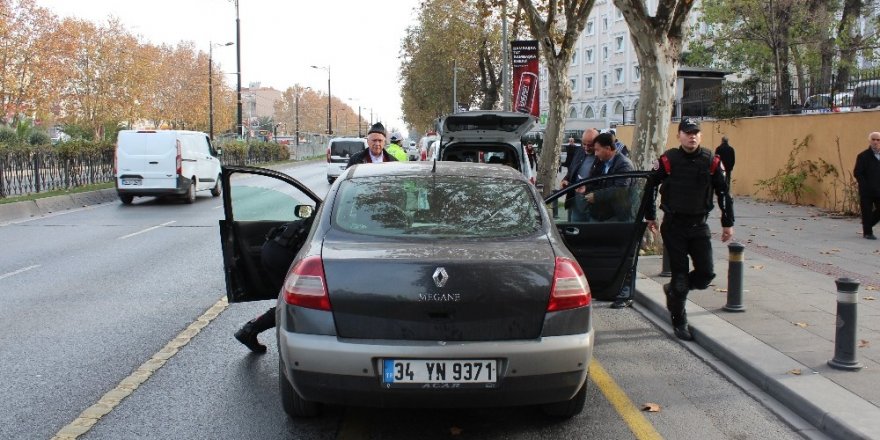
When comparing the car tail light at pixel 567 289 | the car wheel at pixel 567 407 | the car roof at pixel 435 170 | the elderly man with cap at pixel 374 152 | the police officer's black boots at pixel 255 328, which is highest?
the elderly man with cap at pixel 374 152

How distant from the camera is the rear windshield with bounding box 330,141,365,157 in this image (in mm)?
30938

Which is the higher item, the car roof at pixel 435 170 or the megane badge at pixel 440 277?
the car roof at pixel 435 170

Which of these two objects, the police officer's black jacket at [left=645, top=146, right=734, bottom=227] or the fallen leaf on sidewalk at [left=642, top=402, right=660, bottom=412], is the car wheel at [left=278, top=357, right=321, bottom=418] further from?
the police officer's black jacket at [left=645, top=146, right=734, bottom=227]

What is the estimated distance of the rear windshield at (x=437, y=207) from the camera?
435 cm

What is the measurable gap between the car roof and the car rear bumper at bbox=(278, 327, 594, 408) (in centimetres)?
138

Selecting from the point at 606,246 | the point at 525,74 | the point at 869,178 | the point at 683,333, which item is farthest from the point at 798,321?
the point at 525,74

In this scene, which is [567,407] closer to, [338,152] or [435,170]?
[435,170]

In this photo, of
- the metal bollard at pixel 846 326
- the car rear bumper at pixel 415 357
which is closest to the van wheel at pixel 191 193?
the car rear bumper at pixel 415 357

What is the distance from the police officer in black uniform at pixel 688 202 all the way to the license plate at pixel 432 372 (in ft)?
9.37

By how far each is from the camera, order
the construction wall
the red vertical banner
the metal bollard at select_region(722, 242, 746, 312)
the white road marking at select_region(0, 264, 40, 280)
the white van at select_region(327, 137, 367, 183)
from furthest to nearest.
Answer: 1. the white van at select_region(327, 137, 367, 183)
2. the red vertical banner
3. the construction wall
4. the white road marking at select_region(0, 264, 40, 280)
5. the metal bollard at select_region(722, 242, 746, 312)

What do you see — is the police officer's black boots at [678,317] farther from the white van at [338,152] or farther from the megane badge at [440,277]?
the white van at [338,152]

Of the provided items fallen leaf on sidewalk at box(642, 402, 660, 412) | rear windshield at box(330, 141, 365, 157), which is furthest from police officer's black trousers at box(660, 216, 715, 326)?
rear windshield at box(330, 141, 365, 157)

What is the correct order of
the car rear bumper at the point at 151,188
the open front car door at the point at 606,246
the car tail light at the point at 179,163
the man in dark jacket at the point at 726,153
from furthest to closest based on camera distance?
1. the car tail light at the point at 179,163
2. the car rear bumper at the point at 151,188
3. the man in dark jacket at the point at 726,153
4. the open front car door at the point at 606,246

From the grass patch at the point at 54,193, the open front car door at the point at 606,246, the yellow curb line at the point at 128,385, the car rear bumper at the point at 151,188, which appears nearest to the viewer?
the yellow curb line at the point at 128,385
